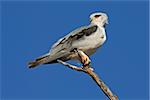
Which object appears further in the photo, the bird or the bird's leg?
the bird

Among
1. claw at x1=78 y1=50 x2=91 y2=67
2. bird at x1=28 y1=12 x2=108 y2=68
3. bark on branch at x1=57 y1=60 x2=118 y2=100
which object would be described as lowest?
bark on branch at x1=57 y1=60 x2=118 y2=100

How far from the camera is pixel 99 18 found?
644 cm

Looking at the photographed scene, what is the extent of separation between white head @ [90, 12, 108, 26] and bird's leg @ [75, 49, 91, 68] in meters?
0.78

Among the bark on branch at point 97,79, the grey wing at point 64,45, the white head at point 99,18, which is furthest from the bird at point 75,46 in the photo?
the white head at point 99,18

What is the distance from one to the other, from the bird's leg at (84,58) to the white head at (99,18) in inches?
30.7

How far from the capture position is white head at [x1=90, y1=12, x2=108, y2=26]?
642 centimetres

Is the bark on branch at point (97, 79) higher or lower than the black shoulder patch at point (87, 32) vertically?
lower

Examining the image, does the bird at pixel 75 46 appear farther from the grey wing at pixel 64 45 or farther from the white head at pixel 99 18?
the white head at pixel 99 18

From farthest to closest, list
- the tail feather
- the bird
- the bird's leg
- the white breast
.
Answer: the white breast → the bird → the tail feather → the bird's leg

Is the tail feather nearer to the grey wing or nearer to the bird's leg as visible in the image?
the grey wing

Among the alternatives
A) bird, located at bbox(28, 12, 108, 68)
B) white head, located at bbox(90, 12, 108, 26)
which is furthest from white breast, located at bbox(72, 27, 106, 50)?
white head, located at bbox(90, 12, 108, 26)

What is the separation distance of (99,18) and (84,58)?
1046 millimetres

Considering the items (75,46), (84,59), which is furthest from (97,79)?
(75,46)

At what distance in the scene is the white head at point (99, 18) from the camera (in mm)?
6418
